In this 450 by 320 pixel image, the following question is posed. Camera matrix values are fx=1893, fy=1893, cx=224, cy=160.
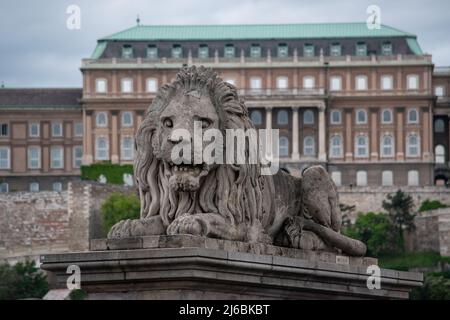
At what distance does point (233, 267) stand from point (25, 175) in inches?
5596

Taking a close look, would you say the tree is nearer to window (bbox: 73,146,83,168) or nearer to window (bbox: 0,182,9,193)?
window (bbox: 73,146,83,168)

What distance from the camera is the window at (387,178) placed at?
151250 millimetres

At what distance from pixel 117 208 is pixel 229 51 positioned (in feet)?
115

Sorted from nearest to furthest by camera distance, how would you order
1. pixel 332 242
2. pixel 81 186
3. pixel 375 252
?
pixel 332 242, pixel 375 252, pixel 81 186

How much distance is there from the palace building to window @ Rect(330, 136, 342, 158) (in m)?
0.08

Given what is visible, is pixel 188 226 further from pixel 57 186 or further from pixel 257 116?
pixel 57 186

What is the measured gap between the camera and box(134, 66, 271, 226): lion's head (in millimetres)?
16922

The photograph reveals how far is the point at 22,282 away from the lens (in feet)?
364

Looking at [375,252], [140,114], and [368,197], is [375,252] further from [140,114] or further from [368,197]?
[140,114]

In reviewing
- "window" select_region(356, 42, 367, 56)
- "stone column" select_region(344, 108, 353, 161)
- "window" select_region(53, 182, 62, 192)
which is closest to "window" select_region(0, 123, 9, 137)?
"window" select_region(53, 182, 62, 192)

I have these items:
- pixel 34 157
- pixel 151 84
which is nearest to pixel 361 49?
pixel 151 84

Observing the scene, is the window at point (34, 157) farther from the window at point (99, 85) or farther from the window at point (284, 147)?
the window at point (284, 147)

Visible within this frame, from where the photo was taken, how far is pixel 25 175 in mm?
157000
